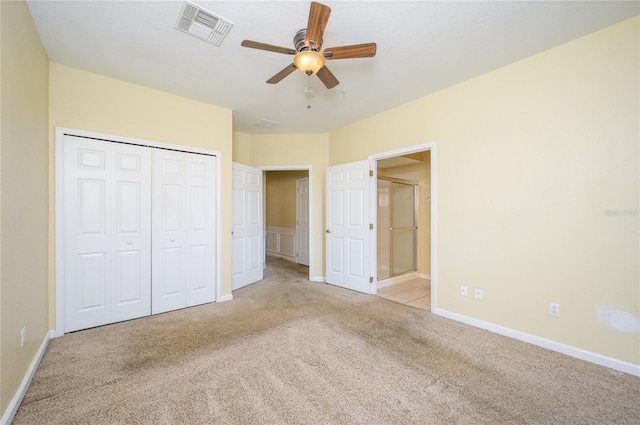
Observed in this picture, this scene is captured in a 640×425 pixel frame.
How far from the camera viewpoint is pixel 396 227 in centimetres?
486

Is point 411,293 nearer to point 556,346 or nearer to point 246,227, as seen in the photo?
point 556,346

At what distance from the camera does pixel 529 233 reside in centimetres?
248

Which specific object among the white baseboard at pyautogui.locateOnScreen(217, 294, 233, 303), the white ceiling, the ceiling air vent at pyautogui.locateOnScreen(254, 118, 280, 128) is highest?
the white ceiling

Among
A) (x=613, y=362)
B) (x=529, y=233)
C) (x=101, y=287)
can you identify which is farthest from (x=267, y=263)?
(x=613, y=362)

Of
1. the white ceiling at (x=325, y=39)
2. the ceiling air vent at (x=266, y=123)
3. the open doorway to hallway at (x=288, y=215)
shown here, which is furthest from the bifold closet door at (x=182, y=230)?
the open doorway to hallway at (x=288, y=215)

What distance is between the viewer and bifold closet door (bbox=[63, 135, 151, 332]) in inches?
104

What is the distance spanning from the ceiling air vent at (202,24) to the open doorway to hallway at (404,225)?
308cm

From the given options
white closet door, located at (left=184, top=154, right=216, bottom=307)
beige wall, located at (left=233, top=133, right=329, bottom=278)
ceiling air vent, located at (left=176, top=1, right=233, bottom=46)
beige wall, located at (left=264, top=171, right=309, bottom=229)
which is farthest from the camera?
beige wall, located at (left=264, top=171, right=309, bottom=229)

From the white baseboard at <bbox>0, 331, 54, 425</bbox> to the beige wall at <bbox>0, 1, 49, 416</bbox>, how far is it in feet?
0.15

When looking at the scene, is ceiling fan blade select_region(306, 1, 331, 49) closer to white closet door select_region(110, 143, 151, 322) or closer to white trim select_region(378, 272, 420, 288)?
white closet door select_region(110, 143, 151, 322)

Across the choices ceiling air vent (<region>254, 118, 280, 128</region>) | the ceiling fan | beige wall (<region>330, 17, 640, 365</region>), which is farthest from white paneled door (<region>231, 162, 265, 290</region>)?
beige wall (<region>330, 17, 640, 365</region>)

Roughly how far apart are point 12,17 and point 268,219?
6.07 metres

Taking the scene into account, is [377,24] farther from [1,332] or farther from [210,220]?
[1,332]

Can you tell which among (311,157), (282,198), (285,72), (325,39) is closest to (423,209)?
(311,157)
